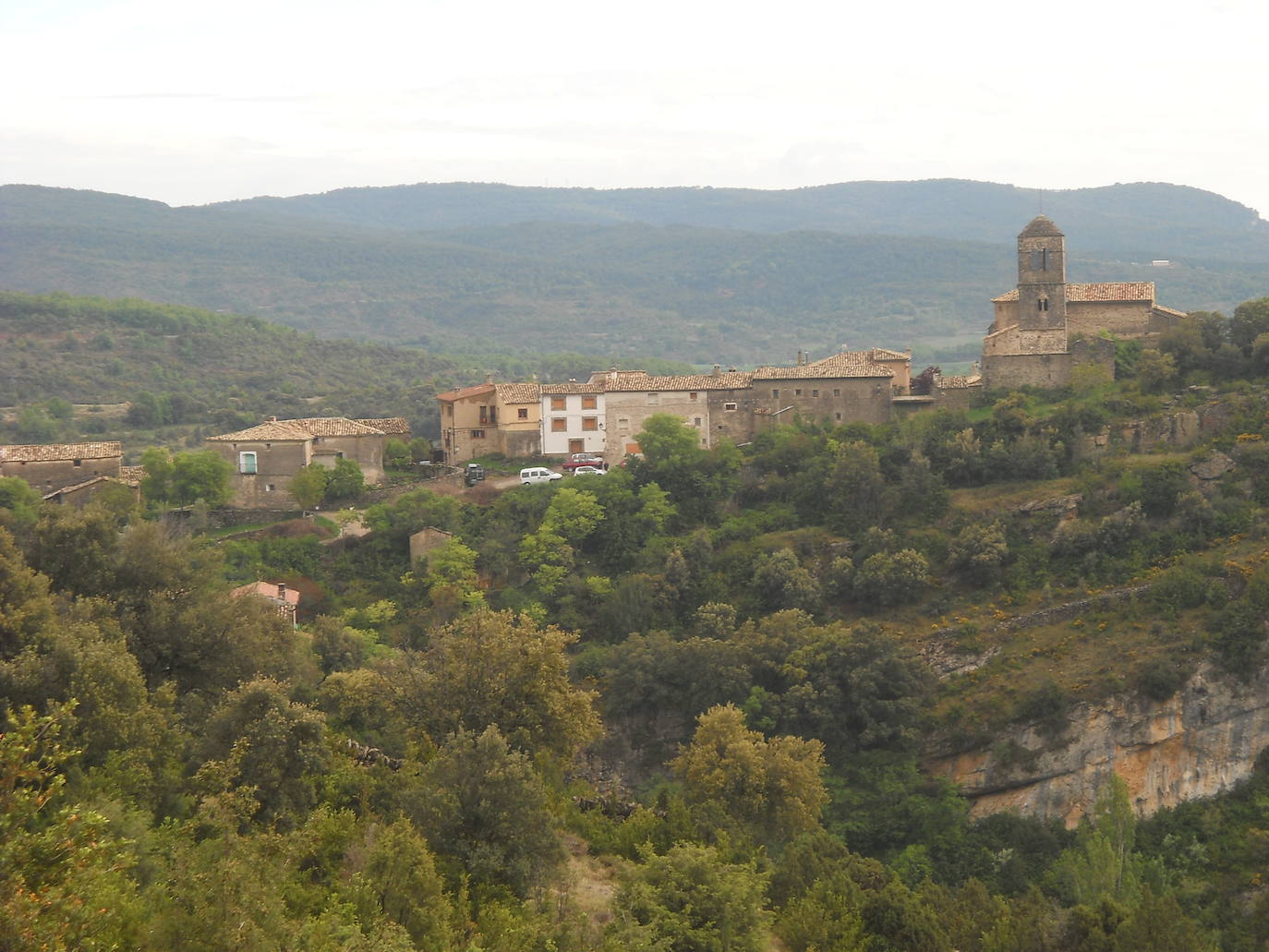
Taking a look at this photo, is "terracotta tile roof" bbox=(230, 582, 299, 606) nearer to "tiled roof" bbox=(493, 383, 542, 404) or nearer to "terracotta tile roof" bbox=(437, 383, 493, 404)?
"terracotta tile roof" bbox=(437, 383, 493, 404)

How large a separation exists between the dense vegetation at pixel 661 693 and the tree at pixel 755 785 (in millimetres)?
82

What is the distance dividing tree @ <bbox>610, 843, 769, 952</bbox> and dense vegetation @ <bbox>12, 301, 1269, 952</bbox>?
2.8 inches

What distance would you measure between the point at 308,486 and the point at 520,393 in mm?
9098

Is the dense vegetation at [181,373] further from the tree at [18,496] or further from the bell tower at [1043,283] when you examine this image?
the bell tower at [1043,283]

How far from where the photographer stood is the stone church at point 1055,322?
50.4m

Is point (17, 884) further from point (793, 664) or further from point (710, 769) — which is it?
point (793, 664)

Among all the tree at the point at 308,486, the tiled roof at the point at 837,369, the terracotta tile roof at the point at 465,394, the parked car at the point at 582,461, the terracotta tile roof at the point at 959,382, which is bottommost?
the tree at the point at 308,486

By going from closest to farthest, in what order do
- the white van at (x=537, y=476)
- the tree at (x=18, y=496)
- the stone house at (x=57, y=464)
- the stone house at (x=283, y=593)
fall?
the stone house at (x=283, y=593) → the tree at (x=18, y=496) → the stone house at (x=57, y=464) → the white van at (x=537, y=476)

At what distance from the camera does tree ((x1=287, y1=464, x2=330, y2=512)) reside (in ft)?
159

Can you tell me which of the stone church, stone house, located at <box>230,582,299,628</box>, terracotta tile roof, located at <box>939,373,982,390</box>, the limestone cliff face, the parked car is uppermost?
the stone church

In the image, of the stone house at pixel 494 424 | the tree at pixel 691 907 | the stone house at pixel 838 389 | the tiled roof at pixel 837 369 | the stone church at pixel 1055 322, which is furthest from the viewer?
the stone house at pixel 494 424

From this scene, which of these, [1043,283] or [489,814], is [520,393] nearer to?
Result: [1043,283]

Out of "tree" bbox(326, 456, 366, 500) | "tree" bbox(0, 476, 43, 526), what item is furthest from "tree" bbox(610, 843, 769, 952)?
"tree" bbox(326, 456, 366, 500)

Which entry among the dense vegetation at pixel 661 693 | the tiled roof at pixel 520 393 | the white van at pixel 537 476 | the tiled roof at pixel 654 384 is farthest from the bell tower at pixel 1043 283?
the tiled roof at pixel 520 393
